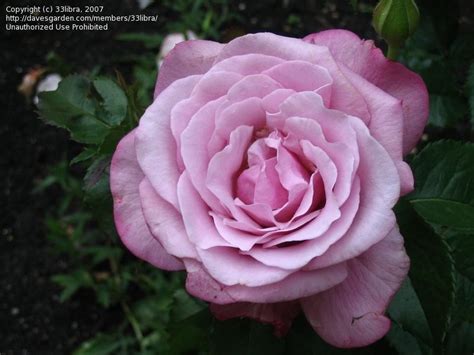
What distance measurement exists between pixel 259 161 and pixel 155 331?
3.18 feet

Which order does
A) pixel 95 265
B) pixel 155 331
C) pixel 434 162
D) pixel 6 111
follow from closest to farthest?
pixel 434 162 → pixel 155 331 → pixel 95 265 → pixel 6 111

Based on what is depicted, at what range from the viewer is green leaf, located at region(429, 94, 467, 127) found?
2.68 feet

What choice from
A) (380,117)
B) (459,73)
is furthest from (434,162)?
(459,73)

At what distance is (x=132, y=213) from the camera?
484mm

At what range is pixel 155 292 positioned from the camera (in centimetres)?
144

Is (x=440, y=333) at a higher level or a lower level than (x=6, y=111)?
higher

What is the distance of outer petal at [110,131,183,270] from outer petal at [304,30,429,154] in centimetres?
17

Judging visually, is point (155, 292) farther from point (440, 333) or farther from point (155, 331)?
point (440, 333)

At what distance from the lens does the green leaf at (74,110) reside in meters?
0.68

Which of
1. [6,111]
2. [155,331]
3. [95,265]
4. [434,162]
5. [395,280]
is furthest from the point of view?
[6,111]

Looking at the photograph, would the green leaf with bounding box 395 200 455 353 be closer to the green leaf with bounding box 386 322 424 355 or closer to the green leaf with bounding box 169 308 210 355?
the green leaf with bounding box 386 322 424 355

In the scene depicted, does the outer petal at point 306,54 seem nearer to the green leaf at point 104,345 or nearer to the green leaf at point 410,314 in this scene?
the green leaf at point 410,314

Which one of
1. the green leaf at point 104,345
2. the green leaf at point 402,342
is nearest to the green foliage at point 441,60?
the green leaf at point 402,342

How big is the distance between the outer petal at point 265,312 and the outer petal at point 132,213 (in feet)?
0.16
